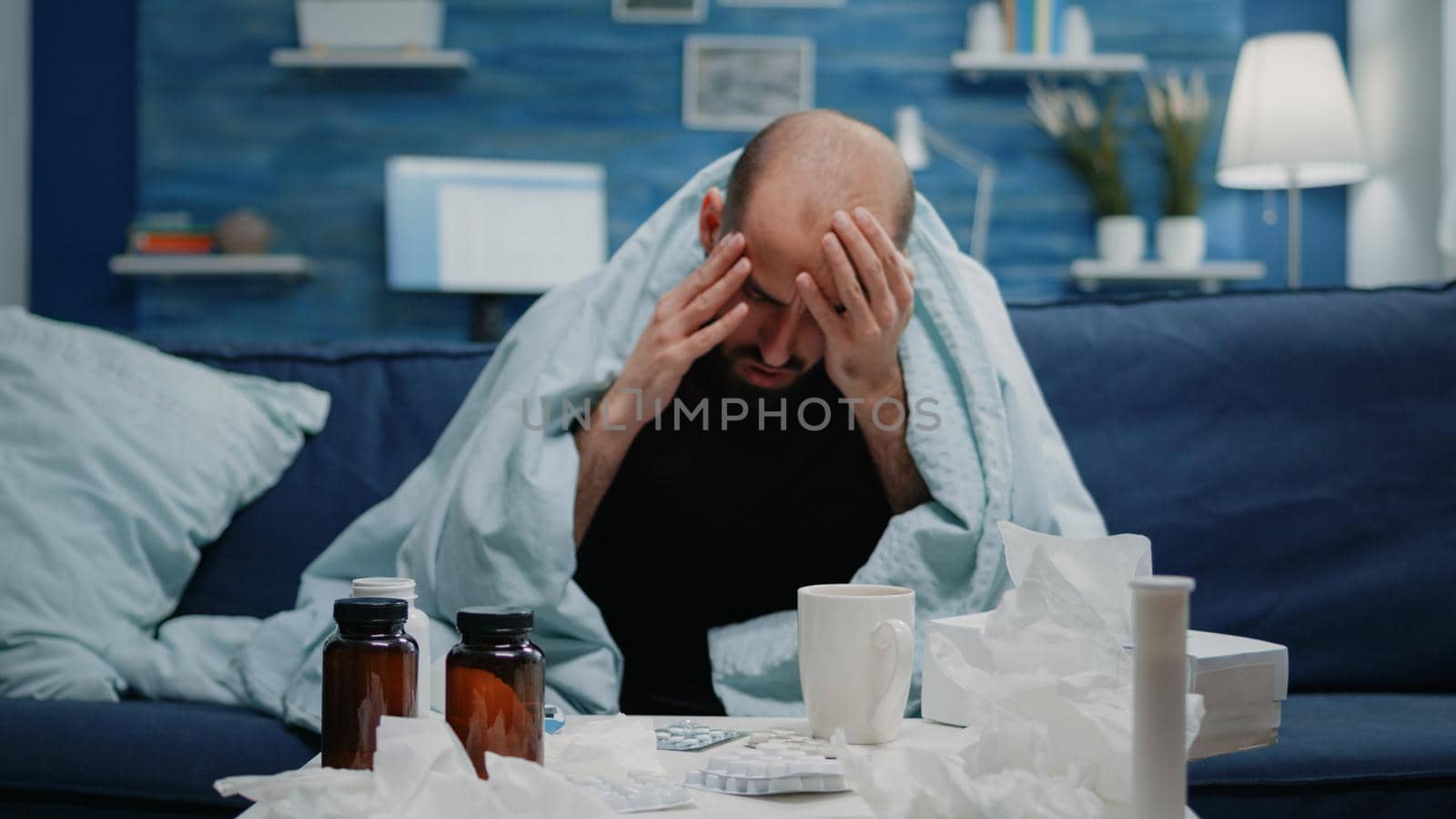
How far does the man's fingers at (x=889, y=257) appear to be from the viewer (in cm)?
124

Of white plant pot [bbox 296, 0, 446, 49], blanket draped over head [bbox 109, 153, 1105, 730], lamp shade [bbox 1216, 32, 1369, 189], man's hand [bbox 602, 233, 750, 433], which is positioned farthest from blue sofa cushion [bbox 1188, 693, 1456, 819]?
white plant pot [bbox 296, 0, 446, 49]

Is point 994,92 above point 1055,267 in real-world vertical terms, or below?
above

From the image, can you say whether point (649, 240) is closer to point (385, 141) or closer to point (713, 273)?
point (713, 273)

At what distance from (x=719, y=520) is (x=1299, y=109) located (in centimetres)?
249

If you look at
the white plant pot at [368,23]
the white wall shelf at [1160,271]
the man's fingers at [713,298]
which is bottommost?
the white wall shelf at [1160,271]

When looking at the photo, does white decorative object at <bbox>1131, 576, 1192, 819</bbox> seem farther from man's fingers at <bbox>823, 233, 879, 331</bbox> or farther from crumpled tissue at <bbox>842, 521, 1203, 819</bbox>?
man's fingers at <bbox>823, 233, 879, 331</bbox>

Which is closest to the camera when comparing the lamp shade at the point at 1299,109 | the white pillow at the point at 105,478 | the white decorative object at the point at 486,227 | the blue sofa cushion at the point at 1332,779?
the blue sofa cushion at the point at 1332,779

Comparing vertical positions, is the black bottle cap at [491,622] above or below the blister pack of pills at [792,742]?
above

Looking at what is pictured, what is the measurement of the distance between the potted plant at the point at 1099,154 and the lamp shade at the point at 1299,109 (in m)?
0.69

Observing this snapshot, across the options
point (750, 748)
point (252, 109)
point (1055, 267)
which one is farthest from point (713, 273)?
point (252, 109)

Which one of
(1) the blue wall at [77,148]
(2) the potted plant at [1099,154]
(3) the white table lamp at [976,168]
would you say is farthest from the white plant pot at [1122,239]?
(1) the blue wall at [77,148]

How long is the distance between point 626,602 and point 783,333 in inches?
14.4

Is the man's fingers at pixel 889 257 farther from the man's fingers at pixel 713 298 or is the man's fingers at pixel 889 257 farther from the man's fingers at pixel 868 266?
the man's fingers at pixel 713 298

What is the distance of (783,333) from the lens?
4.29 ft
